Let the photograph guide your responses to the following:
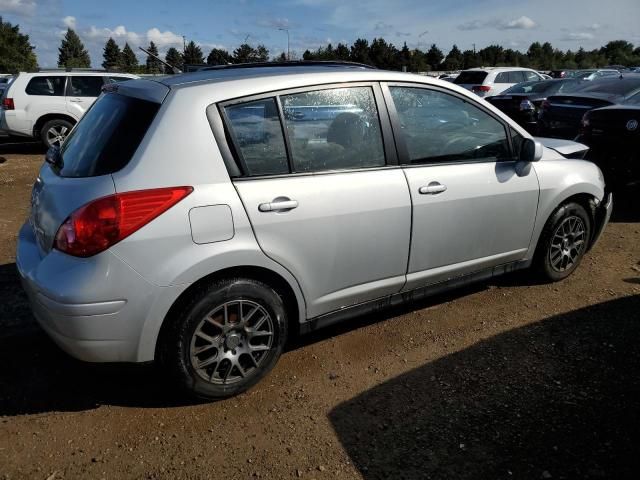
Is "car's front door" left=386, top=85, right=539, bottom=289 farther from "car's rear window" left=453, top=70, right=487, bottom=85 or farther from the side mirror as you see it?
"car's rear window" left=453, top=70, right=487, bottom=85

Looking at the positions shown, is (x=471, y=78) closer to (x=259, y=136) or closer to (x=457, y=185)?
(x=457, y=185)

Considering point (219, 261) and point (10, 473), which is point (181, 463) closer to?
point (10, 473)

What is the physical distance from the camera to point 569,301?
4.01 metres

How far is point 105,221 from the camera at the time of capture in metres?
2.38

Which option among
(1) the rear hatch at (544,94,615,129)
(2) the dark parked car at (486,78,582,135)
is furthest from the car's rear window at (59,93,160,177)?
(2) the dark parked car at (486,78,582,135)

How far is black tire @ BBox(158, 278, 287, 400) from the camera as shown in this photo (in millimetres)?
2605

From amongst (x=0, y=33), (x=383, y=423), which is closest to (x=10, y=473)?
(x=383, y=423)

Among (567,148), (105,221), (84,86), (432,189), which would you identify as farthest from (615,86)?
(84,86)

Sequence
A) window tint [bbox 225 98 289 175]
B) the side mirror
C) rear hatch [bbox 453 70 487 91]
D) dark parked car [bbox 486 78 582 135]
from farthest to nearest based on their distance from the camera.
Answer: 1. rear hatch [bbox 453 70 487 91]
2. dark parked car [bbox 486 78 582 135]
3. the side mirror
4. window tint [bbox 225 98 289 175]

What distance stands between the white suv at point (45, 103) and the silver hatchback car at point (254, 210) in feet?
28.5

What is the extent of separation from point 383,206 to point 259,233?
2.67ft

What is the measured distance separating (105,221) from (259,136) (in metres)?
0.91

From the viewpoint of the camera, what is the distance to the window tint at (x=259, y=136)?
2.72 m

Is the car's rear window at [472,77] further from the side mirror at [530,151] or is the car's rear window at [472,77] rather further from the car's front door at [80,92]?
the side mirror at [530,151]
